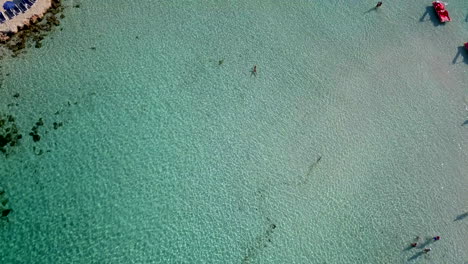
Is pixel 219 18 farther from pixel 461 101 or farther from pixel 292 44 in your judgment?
pixel 461 101

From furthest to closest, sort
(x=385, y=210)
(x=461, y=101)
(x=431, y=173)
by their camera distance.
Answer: (x=461, y=101), (x=431, y=173), (x=385, y=210)

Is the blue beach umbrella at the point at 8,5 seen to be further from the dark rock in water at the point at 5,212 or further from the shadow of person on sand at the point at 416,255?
the shadow of person on sand at the point at 416,255

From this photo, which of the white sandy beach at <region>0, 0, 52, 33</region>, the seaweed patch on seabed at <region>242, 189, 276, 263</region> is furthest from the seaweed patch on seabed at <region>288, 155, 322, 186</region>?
the white sandy beach at <region>0, 0, 52, 33</region>

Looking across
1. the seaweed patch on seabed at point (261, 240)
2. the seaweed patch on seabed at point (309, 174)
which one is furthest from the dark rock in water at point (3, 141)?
the seaweed patch on seabed at point (309, 174)

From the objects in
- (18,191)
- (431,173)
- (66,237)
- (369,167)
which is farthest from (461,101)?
(18,191)

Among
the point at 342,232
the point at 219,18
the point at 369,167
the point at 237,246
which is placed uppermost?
the point at 219,18

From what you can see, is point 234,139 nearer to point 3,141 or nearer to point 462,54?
point 3,141

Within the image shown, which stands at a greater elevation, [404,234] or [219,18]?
[219,18]

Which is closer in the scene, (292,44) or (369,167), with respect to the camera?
(369,167)
